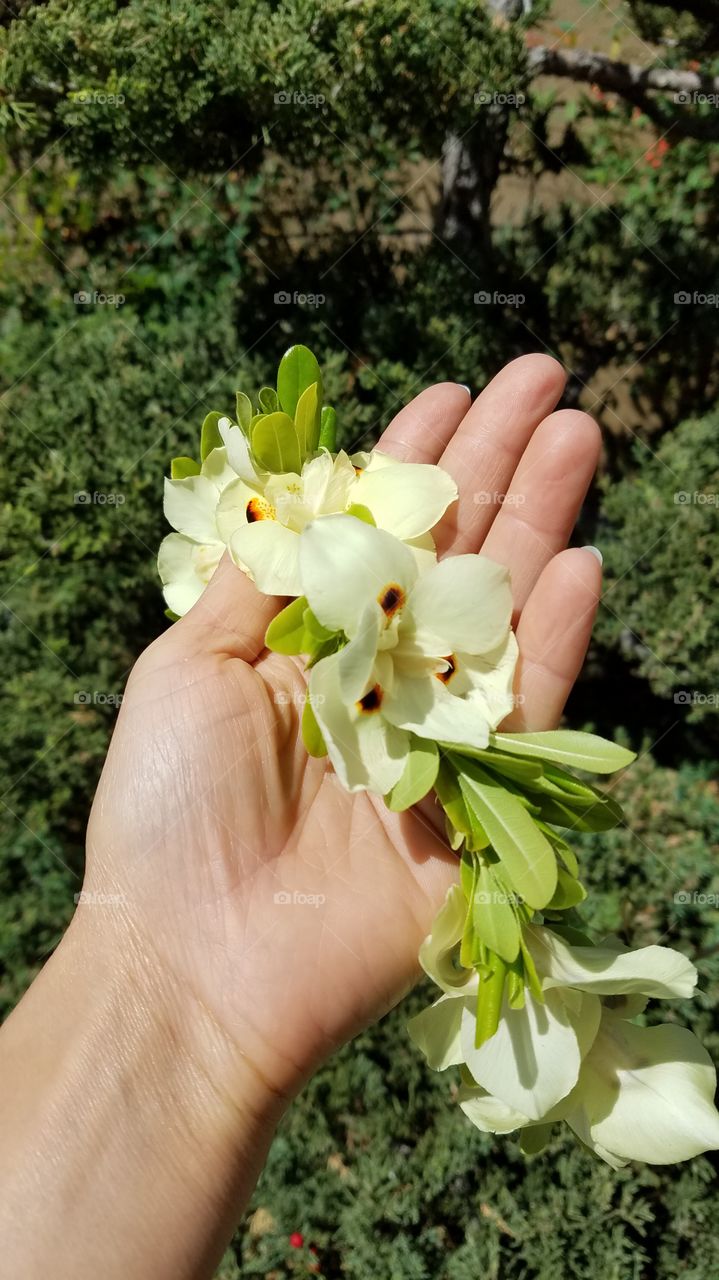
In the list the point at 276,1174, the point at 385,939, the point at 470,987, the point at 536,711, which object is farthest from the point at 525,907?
the point at 276,1174

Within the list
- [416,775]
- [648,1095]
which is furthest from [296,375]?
[648,1095]

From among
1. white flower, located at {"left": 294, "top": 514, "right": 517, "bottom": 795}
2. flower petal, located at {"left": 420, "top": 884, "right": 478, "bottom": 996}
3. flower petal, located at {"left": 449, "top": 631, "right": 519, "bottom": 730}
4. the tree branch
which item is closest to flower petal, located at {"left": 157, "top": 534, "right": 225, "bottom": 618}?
white flower, located at {"left": 294, "top": 514, "right": 517, "bottom": 795}

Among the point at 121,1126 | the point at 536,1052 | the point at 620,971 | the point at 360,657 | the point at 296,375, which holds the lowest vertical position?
the point at 121,1126

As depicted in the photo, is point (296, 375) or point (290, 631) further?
point (296, 375)

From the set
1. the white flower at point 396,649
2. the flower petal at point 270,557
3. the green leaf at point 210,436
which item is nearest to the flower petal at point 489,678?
the white flower at point 396,649

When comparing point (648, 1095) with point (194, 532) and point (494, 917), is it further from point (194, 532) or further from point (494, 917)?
point (194, 532)

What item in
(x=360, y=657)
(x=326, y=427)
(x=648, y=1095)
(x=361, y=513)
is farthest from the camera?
(x=326, y=427)

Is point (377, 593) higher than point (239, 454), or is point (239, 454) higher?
point (239, 454)
